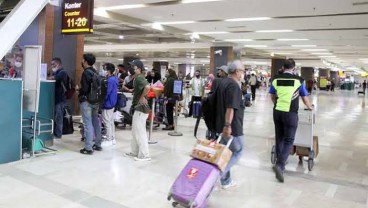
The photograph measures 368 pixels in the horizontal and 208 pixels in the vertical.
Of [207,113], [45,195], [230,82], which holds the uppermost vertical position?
[230,82]

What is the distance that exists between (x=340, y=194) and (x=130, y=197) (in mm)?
2400

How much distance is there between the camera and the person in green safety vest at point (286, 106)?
4.36 metres

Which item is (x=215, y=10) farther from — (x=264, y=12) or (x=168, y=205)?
(x=168, y=205)

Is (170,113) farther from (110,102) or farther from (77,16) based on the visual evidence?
(77,16)

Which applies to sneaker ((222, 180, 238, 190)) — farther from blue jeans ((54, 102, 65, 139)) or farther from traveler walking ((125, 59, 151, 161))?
blue jeans ((54, 102, 65, 139))

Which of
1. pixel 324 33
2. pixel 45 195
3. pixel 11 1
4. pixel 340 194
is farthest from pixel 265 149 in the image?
pixel 324 33

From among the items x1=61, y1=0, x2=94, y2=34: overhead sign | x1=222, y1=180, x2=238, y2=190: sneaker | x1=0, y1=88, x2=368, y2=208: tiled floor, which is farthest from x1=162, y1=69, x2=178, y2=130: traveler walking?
x1=222, y1=180, x2=238, y2=190: sneaker

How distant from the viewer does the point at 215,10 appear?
970 cm

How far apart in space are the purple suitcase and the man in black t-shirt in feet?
1.67

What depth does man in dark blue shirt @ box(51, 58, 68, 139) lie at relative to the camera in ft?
19.7

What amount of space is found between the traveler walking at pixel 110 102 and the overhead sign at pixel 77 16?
3.71 feet

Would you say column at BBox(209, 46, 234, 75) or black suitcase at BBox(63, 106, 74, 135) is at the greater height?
column at BBox(209, 46, 234, 75)

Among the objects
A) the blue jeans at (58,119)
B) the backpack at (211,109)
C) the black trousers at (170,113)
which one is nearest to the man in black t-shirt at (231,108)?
the backpack at (211,109)

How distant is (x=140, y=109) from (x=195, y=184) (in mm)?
2191
